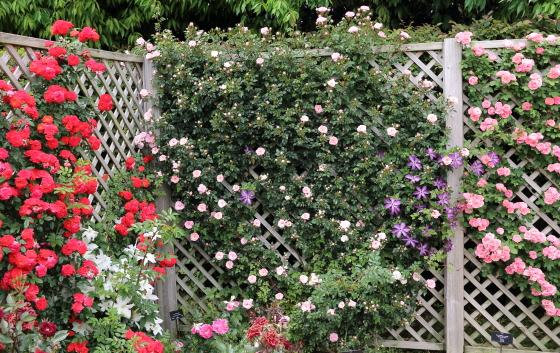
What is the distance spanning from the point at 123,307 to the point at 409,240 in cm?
178

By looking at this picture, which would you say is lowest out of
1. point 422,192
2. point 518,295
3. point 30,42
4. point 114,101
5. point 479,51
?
point 518,295

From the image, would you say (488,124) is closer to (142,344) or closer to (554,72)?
(554,72)

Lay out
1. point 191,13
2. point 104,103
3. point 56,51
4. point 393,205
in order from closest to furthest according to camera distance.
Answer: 1. point 56,51
2. point 104,103
3. point 393,205
4. point 191,13

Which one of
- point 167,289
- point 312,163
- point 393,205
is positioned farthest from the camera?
point 167,289

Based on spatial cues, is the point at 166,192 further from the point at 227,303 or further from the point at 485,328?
the point at 485,328

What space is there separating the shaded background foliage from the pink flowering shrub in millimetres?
1191

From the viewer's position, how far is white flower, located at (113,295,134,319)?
239 centimetres

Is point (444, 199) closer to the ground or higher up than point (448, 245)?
higher up

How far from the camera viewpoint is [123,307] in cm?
241

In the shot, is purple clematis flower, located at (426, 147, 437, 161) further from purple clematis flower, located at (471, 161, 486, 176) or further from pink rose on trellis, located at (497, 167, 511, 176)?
pink rose on trellis, located at (497, 167, 511, 176)

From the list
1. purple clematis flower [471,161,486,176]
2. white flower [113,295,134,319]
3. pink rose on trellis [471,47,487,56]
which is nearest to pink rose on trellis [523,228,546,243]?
purple clematis flower [471,161,486,176]

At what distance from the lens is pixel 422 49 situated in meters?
2.89

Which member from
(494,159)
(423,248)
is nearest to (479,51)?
(494,159)

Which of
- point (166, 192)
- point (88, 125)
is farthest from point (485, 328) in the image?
point (88, 125)
